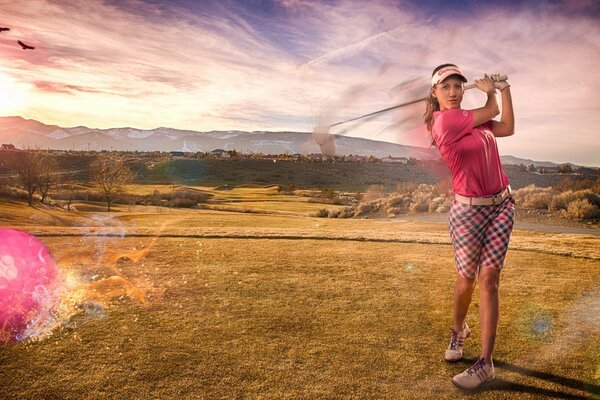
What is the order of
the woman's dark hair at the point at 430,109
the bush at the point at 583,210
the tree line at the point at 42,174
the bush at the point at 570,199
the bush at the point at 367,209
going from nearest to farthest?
the woman's dark hair at the point at 430,109, the bush at the point at 583,210, the bush at the point at 570,199, the bush at the point at 367,209, the tree line at the point at 42,174

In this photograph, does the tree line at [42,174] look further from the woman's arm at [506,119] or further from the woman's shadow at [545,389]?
the woman's shadow at [545,389]

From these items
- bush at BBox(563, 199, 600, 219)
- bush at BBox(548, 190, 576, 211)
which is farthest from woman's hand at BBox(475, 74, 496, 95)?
bush at BBox(548, 190, 576, 211)

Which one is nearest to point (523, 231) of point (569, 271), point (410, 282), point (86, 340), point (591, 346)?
point (569, 271)

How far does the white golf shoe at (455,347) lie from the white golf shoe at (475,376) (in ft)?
1.10

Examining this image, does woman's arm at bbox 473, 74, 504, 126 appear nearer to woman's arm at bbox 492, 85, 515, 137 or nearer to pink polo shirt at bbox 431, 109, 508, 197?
pink polo shirt at bbox 431, 109, 508, 197

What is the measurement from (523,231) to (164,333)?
1655 centimetres

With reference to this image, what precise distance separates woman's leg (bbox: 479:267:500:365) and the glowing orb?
471 centimetres

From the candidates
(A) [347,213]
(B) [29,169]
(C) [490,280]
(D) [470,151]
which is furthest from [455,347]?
(B) [29,169]

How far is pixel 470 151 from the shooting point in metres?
4.08

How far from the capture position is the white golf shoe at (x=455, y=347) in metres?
4.13

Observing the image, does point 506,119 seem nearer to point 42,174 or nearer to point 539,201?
point 539,201

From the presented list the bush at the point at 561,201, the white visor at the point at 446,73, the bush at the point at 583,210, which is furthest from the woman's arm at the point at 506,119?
the bush at the point at 561,201

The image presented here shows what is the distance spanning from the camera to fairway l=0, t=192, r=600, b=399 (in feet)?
11.8

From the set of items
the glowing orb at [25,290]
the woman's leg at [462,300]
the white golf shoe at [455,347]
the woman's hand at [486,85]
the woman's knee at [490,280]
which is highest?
the woman's hand at [486,85]
